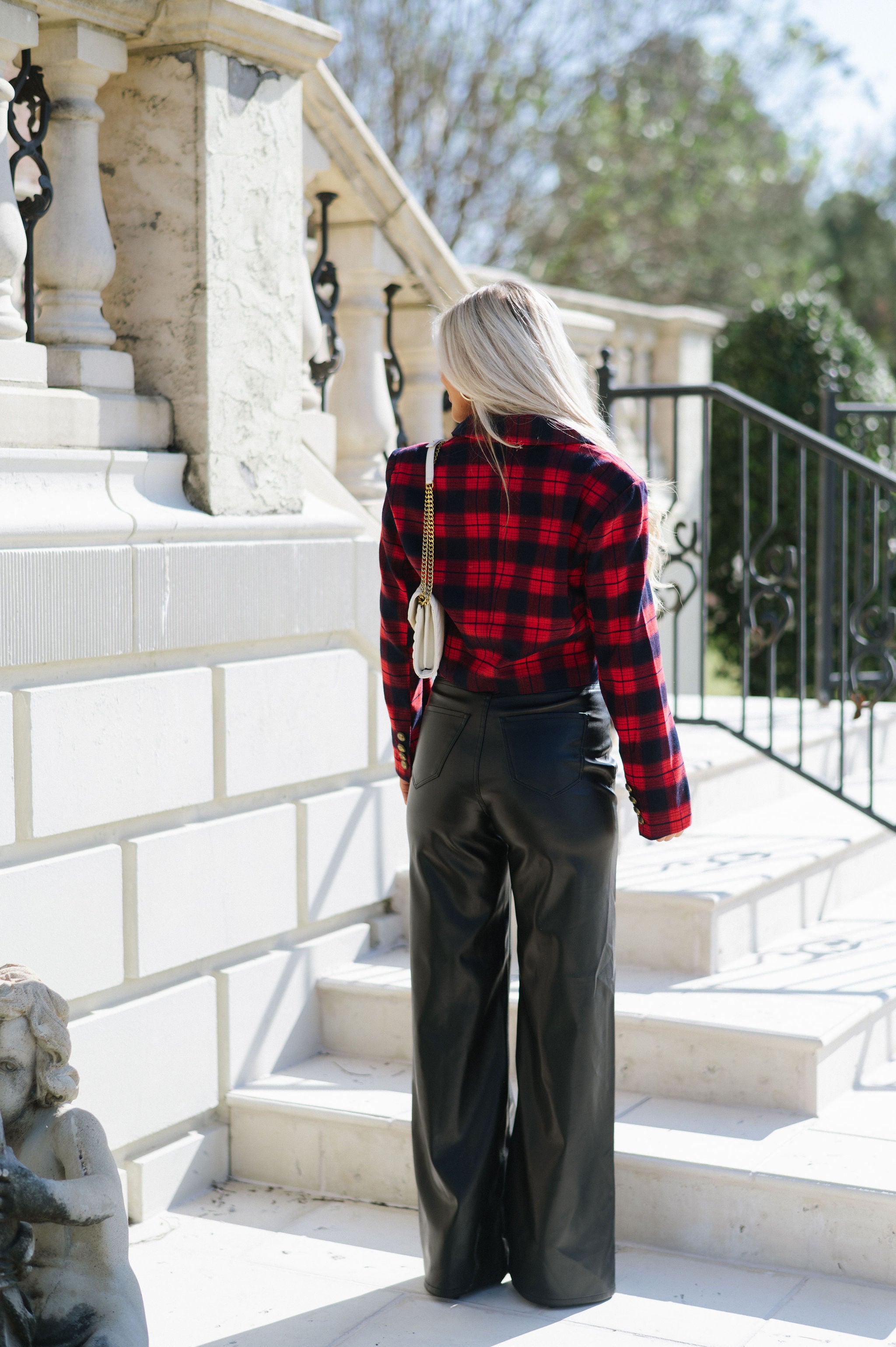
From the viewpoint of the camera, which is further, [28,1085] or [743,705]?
[743,705]

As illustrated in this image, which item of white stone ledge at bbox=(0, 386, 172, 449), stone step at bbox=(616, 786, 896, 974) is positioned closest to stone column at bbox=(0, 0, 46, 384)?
white stone ledge at bbox=(0, 386, 172, 449)

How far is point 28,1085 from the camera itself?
8.39 ft

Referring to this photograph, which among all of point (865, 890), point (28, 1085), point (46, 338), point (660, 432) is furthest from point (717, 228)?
point (28, 1085)

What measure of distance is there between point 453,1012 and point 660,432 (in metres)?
5.85

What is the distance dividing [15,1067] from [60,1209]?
0.85 ft

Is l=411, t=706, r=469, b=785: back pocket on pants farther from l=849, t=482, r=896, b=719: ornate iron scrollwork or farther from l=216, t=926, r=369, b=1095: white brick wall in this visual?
l=849, t=482, r=896, b=719: ornate iron scrollwork

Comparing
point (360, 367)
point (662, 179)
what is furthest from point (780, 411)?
point (662, 179)

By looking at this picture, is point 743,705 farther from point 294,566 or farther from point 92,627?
point 92,627

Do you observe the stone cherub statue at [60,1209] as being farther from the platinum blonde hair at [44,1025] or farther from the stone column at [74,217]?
the stone column at [74,217]

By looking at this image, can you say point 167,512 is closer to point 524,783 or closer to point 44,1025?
point 524,783

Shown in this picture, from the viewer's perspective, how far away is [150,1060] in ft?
11.6

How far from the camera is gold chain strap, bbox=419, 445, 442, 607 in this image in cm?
288

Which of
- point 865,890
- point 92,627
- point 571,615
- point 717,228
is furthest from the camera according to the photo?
point 717,228

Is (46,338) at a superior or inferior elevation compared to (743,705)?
superior
